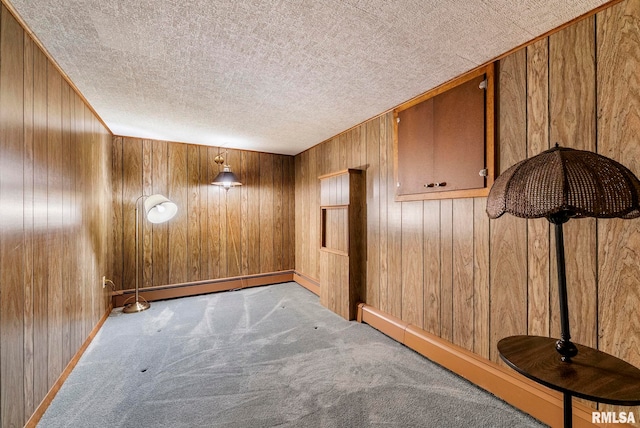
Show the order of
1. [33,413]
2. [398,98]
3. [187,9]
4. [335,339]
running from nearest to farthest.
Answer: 1. [187,9]
2. [33,413]
3. [398,98]
4. [335,339]

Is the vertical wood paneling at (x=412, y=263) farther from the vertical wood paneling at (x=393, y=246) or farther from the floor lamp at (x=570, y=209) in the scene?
the floor lamp at (x=570, y=209)

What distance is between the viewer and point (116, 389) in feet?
6.38

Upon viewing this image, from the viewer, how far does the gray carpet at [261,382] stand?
167 cm

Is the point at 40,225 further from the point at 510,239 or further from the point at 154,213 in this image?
the point at 510,239

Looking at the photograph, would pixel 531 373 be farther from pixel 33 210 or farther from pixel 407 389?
pixel 33 210

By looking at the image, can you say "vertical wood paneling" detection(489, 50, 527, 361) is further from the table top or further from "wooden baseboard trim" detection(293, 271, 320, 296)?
"wooden baseboard trim" detection(293, 271, 320, 296)

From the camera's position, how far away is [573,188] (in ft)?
3.11

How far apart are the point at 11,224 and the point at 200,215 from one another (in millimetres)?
2881

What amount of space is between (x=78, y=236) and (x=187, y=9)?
2.13 meters

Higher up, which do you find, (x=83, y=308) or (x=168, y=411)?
(x=83, y=308)

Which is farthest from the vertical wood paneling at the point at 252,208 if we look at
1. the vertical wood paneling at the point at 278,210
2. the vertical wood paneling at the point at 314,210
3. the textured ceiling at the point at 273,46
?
the textured ceiling at the point at 273,46

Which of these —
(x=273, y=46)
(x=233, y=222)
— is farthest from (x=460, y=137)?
(x=233, y=222)

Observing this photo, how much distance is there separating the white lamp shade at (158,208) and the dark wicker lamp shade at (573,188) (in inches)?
137

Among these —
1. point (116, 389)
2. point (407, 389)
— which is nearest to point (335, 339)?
point (407, 389)
